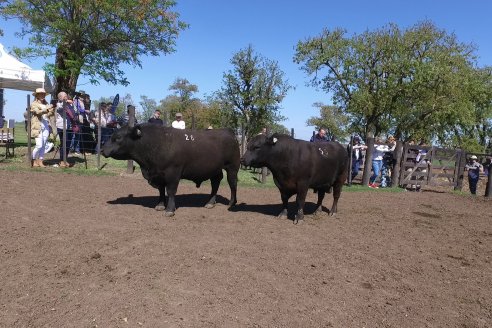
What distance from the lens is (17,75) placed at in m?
14.6

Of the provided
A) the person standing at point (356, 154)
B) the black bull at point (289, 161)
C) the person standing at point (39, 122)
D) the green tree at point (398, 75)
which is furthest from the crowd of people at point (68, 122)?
the green tree at point (398, 75)

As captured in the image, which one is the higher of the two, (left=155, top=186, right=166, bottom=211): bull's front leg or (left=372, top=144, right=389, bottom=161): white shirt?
(left=372, top=144, right=389, bottom=161): white shirt

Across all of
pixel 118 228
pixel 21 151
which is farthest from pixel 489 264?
pixel 21 151

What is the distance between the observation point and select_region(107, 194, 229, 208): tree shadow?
771 cm

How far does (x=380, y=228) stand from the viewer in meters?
7.04

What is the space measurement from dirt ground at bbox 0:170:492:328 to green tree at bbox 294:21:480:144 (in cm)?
2161

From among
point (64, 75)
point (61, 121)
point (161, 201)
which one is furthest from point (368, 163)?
point (64, 75)

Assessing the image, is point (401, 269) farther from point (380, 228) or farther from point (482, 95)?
point (482, 95)

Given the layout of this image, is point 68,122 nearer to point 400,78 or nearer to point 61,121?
point 61,121

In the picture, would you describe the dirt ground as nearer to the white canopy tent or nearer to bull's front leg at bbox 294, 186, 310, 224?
bull's front leg at bbox 294, 186, 310, 224

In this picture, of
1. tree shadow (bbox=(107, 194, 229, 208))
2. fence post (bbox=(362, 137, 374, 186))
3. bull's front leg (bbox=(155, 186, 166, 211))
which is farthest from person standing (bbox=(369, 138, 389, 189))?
bull's front leg (bbox=(155, 186, 166, 211))

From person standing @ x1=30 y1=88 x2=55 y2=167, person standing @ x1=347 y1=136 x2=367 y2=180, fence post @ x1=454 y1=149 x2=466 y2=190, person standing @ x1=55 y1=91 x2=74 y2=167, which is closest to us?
person standing @ x1=30 y1=88 x2=55 y2=167

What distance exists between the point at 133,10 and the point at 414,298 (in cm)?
1723

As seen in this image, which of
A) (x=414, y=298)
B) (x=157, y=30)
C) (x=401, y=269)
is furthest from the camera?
(x=157, y=30)
